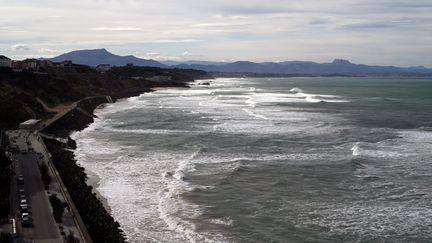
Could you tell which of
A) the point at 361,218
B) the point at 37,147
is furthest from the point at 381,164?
the point at 37,147

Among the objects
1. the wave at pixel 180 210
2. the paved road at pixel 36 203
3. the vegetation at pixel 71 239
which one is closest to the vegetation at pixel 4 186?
the paved road at pixel 36 203

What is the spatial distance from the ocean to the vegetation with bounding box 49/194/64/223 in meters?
2.83

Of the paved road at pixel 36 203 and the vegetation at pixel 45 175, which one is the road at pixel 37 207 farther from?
the vegetation at pixel 45 175

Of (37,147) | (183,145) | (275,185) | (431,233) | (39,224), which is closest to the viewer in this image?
(39,224)

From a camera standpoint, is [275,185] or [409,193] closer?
[409,193]

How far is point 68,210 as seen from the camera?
884 inches

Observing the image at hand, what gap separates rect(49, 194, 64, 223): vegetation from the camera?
69.4ft

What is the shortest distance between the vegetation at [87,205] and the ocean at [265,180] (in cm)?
88

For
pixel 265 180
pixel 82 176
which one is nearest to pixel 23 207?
pixel 82 176

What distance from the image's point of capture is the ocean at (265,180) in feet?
75.3

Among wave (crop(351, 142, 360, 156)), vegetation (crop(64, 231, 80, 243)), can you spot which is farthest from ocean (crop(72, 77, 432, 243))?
vegetation (crop(64, 231, 80, 243))

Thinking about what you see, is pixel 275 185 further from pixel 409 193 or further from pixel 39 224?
pixel 39 224

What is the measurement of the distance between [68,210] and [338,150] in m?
24.1

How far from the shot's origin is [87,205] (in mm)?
24438
